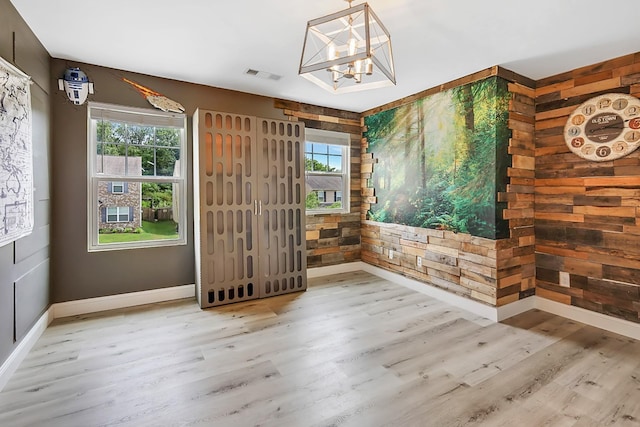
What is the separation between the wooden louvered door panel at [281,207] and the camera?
3678mm

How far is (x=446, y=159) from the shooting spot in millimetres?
3557

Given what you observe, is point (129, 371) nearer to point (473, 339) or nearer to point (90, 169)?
point (90, 169)

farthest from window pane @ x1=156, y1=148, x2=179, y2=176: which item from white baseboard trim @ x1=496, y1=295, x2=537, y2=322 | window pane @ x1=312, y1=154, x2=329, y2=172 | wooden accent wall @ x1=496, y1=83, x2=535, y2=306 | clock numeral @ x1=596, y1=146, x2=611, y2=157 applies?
clock numeral @ x1=596, y1=146, x2=611, y2=157

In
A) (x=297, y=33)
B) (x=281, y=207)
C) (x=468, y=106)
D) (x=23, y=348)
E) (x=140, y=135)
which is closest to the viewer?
(x=23, y=348)

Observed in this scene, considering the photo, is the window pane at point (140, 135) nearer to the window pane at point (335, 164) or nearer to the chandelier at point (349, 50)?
the chandelier at point (349, 50)

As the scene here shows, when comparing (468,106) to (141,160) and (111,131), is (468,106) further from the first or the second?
(111,131)

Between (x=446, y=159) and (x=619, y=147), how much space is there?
1.45 metres

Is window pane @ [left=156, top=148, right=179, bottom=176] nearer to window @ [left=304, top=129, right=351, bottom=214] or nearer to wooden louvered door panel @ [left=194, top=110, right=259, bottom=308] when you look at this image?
wooden louvered door panel @ [left=194, top=110, right=259, bottom=308]

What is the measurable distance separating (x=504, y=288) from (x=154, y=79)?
429 cm

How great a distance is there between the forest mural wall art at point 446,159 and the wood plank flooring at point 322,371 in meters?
1.10

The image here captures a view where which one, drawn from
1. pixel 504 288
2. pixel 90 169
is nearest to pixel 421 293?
pixel 504 288

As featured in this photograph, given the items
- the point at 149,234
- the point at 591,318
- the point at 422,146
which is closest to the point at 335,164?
the point at 422,146

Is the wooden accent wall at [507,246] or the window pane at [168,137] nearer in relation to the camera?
the wooden accent wall at [507,246]

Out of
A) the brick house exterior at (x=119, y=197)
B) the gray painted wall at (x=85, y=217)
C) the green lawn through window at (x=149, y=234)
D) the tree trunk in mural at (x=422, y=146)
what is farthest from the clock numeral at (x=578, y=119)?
the brick house exterior at (x=119, y=197)
